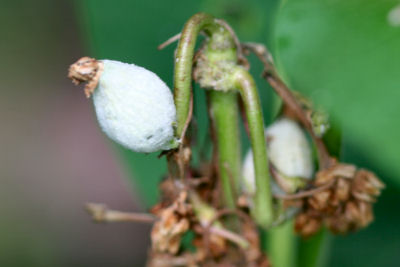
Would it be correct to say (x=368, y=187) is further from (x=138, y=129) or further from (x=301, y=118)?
(x=138, y=129)

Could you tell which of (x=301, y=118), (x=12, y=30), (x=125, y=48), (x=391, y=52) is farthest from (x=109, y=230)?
(x=391, y=52)

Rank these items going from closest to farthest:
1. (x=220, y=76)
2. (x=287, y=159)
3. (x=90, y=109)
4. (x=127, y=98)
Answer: (x=127, y=98) < (x=220, y=76) < (x=287, y=159) < (x=90, y=109)

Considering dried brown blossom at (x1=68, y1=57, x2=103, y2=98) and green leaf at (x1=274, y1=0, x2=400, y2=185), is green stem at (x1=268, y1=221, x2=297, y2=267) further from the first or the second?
dried brown blossom at (x1=68, y1=57, x2=103, y2=98)

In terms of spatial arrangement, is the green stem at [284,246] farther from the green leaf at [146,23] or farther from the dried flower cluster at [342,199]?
the dried flower cluster at [342,199]

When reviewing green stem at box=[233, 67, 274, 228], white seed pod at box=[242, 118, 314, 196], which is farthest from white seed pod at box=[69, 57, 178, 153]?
white seed pod at box=[242, 118, 314, 196]

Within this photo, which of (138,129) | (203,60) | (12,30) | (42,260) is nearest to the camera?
(138,129)

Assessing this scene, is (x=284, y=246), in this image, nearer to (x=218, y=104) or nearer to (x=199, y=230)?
(x=199, y=230)

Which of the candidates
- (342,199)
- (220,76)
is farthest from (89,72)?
(342,199)

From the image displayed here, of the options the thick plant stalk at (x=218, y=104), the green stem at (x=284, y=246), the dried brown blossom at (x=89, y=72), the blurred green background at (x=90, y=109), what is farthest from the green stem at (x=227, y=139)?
the green stem at (x=284, y=246)
